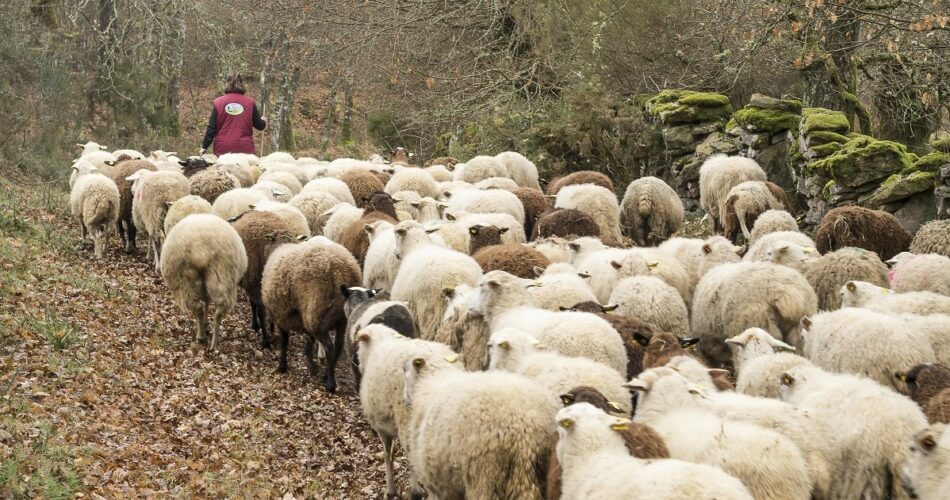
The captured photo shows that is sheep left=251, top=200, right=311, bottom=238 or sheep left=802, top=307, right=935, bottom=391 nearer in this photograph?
sheep left=802, top=307, right=935, bottom=391

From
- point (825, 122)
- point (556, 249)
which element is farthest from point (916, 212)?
point (556, 249)

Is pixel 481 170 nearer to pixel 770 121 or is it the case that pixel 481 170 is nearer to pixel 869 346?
pixel 770 121

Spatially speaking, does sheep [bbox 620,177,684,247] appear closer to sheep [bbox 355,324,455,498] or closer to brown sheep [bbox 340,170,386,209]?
brown sheep [bbox 340,170,386,209]

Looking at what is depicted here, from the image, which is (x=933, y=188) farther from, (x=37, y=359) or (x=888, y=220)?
(x=37, y=359)

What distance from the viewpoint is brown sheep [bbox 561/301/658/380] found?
7371 mm

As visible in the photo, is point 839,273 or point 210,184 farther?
point 210,184

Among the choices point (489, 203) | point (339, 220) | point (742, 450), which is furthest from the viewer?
point (489, 203)

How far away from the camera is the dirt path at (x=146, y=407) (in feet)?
22.2

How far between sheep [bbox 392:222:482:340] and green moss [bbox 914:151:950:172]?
21.1ft

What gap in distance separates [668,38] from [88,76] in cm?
1344

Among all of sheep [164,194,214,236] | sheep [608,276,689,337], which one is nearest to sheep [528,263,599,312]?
sheep [608,276,689,337]

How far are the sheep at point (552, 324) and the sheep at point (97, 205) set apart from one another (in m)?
7.29

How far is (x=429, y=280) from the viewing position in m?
8.91

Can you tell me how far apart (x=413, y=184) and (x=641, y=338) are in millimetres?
7601
